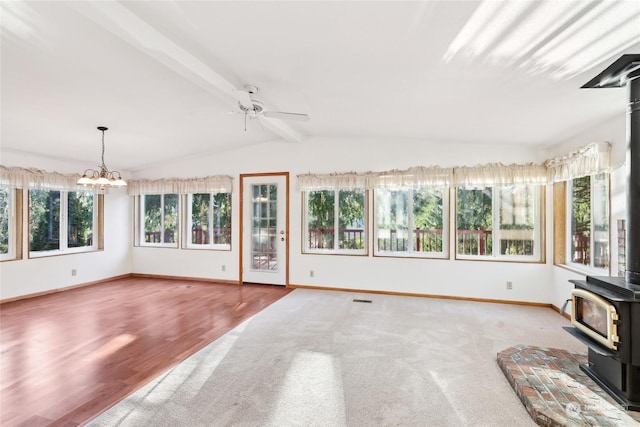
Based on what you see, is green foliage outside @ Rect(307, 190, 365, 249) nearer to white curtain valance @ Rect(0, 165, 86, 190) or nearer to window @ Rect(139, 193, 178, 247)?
window @ Rect(139, 193, 178, 247)

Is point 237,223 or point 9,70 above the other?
point 9,70

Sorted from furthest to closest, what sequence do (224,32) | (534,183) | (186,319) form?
(534,183) → (186,319) → (224,32)

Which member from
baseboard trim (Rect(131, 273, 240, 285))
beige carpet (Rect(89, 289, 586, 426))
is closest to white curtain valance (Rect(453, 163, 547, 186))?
beige carpet (Rect(89, 289, 586, 426))

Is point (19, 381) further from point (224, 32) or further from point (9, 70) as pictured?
point (224, 32)

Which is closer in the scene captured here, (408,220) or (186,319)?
(186,319)

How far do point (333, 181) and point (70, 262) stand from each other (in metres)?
4.85

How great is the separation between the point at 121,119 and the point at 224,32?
248cm

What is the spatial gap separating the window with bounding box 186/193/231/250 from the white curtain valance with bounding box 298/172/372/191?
1648 millimetres

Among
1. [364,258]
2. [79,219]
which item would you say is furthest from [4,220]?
[364,258]

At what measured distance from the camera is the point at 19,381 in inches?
95.4

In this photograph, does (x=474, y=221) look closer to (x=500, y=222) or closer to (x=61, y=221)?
(x=500, y=222)

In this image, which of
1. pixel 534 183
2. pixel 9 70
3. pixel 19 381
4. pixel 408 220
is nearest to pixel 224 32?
pixel 9 70

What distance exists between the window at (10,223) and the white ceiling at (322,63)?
105 cm

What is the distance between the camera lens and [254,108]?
3475mm
